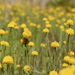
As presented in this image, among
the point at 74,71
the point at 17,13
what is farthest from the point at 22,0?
→ the point at 74,71

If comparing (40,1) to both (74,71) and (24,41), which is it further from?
(74,71)

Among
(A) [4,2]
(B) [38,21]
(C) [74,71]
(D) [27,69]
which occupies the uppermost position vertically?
(A) [4,2]

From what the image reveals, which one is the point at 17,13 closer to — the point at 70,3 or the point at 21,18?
the point at 21,18

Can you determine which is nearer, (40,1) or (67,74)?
(67,74)

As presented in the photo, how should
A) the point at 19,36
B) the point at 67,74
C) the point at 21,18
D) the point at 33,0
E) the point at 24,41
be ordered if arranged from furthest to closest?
1. the point at 33,0
2. the point at 21,18
3. the point at 19,36
4. the point at 24,41
5. the point at 67,74

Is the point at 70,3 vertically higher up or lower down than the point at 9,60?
higher up

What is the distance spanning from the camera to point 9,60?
96cm

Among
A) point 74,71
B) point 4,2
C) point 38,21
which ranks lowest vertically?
point 74,71

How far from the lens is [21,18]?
3520mm

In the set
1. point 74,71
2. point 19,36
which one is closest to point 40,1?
point 19,36

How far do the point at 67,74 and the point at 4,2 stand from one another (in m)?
4.67

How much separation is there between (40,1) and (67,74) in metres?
5.97

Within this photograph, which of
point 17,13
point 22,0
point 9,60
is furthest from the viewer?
point 22,0

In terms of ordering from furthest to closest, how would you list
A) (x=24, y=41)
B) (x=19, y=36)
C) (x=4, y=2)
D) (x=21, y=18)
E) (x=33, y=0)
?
1. (x=33, y=0)
2. (x=4, y=2)
3. (x=21, y=18)
4. (x=19, y=36)
5. (x=24, y=41)
